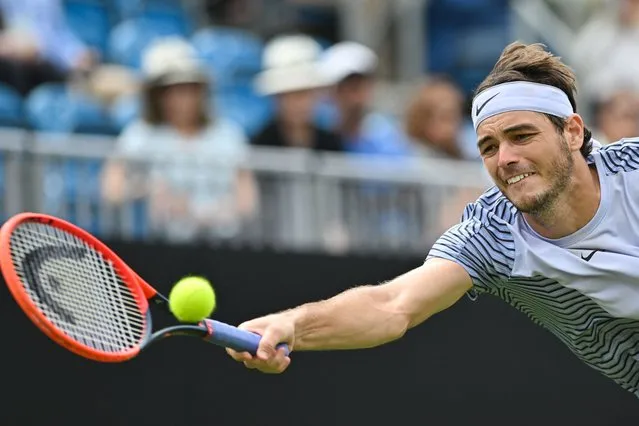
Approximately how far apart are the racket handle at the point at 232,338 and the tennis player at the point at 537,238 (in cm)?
31

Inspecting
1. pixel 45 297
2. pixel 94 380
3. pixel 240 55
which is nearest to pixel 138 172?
pixel 94 380

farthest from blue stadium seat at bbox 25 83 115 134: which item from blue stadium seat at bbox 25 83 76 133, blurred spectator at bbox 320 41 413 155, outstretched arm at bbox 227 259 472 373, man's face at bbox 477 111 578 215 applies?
man's face at bbox 477 111 578 215

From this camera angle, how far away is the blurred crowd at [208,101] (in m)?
8.52

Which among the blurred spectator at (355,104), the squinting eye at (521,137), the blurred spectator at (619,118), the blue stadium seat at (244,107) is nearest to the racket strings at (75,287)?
the squinting eye at (521,137)

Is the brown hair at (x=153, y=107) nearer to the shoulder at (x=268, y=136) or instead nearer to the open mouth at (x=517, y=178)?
the shoulder at (x=268, y=136)

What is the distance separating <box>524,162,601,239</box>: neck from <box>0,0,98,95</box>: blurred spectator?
15.3ft

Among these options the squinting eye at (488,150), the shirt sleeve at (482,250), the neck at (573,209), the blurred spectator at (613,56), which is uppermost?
the blurred spectator at (613,56)

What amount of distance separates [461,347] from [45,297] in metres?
5.03

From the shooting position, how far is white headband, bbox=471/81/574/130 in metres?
5.16

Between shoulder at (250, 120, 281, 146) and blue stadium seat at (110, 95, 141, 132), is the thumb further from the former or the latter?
blue stadium seat at (110, 95, 141, 132)

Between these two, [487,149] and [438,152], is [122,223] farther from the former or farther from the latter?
[487,149]

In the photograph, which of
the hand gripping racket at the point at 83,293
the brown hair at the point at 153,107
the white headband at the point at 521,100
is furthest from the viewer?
the brown hair at the point at 153,107

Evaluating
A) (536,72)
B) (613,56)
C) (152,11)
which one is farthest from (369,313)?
(613,56)

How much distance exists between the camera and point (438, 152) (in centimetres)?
980
